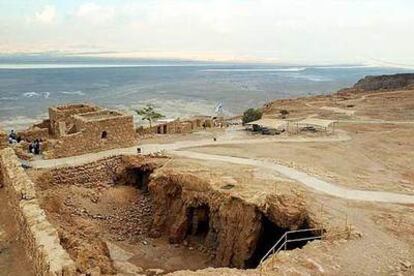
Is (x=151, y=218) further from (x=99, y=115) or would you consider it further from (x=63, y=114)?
(x=63, y=114)

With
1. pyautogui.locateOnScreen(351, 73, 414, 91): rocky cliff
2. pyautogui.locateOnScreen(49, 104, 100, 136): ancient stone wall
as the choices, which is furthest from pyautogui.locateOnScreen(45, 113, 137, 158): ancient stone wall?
pyautogui.locateOnScreen(351, 73, 414, 91): rocky cliff

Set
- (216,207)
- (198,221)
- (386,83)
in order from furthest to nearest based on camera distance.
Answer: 1. (386,83)
2. (198,221)
3. (216,207)

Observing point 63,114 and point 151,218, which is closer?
point 151,218

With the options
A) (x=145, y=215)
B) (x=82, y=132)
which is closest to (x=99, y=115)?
(x=82, y=132)

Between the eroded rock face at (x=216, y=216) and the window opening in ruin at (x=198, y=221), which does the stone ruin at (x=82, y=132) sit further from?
the window opening in ruin at (x=198, y=221)

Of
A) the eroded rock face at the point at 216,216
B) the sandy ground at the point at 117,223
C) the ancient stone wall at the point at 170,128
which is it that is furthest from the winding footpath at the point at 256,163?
the ancient stone wall at the point at 170,128

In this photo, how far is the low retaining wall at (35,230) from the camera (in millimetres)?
12555

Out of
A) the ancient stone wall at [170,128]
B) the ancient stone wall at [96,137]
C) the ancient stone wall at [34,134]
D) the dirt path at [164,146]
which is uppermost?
the ancient stone wall at [96,137]

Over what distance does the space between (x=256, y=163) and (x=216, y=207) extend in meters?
5.72

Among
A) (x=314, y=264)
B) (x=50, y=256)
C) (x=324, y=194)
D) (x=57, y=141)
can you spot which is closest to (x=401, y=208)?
(x=324, y=194)

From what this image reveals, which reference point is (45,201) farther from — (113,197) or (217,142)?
(217,142)

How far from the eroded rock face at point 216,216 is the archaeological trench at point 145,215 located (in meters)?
0.04

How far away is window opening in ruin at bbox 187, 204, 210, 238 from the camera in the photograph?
24.2m

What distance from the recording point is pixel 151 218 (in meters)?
26.4
